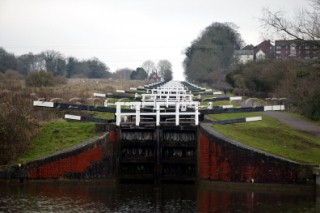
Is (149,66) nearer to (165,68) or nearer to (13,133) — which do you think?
(165,68)

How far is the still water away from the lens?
1786 cm

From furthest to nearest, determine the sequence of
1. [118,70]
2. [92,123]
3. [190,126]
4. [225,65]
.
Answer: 1. [118,70]
2. [225,65]
3. [92,123]
4. [190,126]

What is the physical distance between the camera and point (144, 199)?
19641 mm

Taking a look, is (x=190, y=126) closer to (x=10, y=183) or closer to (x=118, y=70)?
(x=10, y=183)

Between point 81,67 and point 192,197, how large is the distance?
356 feet

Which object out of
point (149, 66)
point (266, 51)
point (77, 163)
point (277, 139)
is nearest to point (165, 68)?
point (149, 66)

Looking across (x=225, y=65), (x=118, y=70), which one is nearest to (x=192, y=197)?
(x=225, y=65)

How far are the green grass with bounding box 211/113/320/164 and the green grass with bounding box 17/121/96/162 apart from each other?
4.91 m

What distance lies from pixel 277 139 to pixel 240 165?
4075mm

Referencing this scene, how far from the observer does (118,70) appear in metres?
167

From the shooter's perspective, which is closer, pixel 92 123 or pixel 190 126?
pixel 190 126

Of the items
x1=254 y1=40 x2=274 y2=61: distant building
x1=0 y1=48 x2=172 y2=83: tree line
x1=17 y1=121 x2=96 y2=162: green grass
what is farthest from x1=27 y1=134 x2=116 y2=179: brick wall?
x1=0 y1=48 x2=172 y2=83: tree line

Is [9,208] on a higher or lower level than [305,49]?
lower

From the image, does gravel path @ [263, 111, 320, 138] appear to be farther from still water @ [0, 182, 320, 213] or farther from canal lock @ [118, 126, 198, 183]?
still water @ [0, 182, 320, 213]
